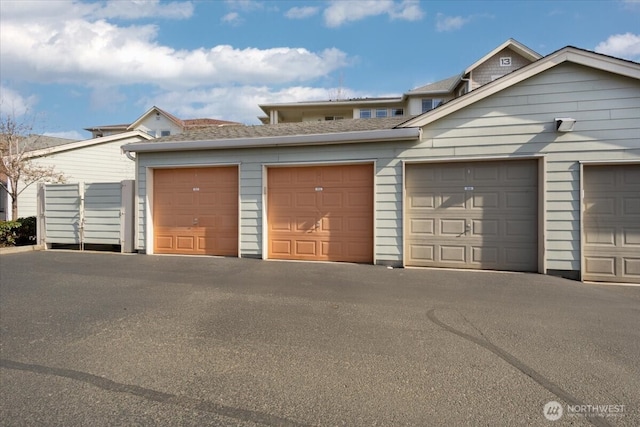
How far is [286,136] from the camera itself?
8.24m

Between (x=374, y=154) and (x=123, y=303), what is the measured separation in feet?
18.5

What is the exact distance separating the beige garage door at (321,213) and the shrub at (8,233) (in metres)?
8.12

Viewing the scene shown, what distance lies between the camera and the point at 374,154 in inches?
314

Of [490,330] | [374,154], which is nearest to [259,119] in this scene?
[374,154]

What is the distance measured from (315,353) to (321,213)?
5151mm

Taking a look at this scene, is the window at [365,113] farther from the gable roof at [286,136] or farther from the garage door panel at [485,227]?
the garage door panel at [485,227]

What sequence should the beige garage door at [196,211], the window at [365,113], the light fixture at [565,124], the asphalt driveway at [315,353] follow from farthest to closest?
the window at [365,113], the beige garage door at [196,211], the light fixture at [565,124], the asphalt driveway at [315,353]

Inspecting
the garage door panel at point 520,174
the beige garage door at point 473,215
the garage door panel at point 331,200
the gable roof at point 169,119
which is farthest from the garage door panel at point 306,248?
the gable roof at point 169,119

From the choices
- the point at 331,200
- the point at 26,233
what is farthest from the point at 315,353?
the point at 26,233

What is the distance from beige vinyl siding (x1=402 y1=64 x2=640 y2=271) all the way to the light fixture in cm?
13

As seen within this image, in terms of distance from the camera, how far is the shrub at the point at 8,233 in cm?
1037

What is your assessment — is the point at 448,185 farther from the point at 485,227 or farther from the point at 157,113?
the point at 157,113

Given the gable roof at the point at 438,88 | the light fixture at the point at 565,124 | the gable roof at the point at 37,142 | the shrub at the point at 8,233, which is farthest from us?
the gable roof at the point at 438,88

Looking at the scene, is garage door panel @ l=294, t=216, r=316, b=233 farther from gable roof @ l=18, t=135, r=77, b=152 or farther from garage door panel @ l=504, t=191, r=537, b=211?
gable roof @ l=18, t=135, r=77, b=152
